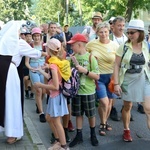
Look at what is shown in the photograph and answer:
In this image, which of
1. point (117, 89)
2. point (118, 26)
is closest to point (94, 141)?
point (117, 89)

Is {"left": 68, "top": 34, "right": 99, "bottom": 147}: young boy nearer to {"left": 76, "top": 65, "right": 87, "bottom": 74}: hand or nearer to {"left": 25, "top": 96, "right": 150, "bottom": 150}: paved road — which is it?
{"left": 76, "top": 65, "right": 87, "bottom": 74}: hand

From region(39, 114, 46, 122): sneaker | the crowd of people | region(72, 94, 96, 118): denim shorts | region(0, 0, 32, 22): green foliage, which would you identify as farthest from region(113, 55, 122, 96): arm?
region(0, 0, 32, 22): green foliage

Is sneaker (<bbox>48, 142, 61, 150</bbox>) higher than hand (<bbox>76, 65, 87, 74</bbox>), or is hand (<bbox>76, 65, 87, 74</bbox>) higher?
hand (<bbox>76, 65, 87, 74</bbox>)

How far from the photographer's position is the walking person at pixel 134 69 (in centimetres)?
515

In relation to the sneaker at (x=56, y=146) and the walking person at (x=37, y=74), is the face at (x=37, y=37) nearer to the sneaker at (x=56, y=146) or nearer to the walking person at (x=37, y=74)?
the walking person at (x=37, y=74)

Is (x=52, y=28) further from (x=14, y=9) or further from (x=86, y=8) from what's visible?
(x=14, y=9)

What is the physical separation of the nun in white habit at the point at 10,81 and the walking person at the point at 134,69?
1516 millimetres

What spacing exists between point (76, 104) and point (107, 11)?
22.7 metres

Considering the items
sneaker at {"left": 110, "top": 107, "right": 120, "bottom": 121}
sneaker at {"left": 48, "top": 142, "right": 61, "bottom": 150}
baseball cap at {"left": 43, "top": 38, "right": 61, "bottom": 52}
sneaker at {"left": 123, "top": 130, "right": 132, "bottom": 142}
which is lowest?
sneaker at {"left": 110, "top": 107, "right": 120, "bottom": 121}

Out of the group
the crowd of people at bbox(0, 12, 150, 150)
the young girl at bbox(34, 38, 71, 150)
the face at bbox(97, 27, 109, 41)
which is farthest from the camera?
the face at bbox(97, 27, 109, 41)

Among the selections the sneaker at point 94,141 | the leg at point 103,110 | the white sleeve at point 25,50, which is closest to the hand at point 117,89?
the leg at point 103,110

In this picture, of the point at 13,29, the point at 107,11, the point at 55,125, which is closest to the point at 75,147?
the point at 55,125

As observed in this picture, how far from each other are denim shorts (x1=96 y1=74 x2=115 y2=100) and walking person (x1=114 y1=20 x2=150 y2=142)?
638 millimetres

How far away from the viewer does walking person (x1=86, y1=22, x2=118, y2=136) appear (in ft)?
19.4
